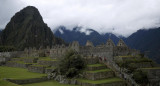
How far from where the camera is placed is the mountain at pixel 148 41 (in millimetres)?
60062

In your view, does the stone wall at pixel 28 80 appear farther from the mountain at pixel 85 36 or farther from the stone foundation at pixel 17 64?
the mountain at pixel 85 36

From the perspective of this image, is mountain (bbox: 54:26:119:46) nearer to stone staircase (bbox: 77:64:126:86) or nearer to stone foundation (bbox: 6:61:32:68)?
stone foundation (bbox: 6:61:32:68)

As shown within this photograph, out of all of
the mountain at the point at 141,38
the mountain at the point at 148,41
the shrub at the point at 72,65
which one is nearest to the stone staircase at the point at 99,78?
the shrub at the point at 72,65

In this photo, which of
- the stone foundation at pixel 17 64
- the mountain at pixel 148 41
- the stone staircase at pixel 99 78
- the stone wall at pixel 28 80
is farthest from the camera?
the mountain at pixel 148 41

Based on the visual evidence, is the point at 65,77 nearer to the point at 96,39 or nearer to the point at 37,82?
the point at 37,82

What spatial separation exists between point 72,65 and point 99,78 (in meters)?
6.56

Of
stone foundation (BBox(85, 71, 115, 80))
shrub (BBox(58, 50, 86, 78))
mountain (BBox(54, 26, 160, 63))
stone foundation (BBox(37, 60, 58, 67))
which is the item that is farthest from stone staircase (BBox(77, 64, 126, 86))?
mountain (BBox(54, 26, 160, 63))

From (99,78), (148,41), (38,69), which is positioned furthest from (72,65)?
(148,41)

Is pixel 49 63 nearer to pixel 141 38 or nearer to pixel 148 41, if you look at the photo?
pixel 148 41

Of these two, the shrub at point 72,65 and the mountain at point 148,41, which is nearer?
the shrub at point 72,65

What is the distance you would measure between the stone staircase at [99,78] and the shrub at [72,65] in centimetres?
168

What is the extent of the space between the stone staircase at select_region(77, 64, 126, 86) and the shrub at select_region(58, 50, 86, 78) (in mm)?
1678

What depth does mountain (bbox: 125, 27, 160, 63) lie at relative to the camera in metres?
60.1

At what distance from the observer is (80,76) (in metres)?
37.7
